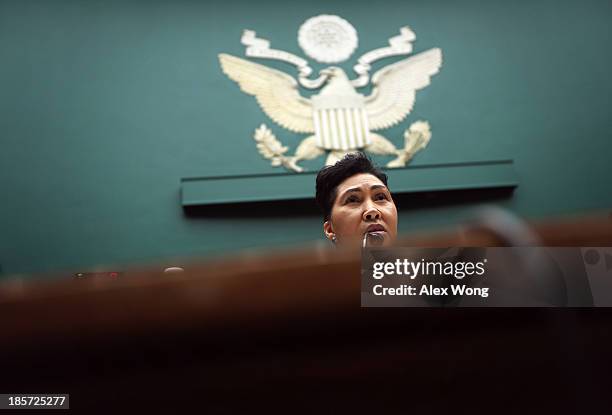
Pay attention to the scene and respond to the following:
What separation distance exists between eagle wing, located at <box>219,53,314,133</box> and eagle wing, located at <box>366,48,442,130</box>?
1.69 feet

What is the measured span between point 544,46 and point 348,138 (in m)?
1.85

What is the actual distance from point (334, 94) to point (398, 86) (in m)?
0.51

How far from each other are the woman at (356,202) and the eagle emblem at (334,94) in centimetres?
276

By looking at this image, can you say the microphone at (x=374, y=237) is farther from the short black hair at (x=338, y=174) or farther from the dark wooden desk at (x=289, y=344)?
the dark wooden desk at (x=289, y=344)

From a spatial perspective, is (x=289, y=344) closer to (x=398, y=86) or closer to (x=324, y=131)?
(x=324, y=131)

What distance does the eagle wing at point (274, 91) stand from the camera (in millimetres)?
4652

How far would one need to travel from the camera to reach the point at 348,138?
4.60 meters

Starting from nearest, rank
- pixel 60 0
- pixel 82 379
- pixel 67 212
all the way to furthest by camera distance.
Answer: pixel 82 379
pixel 67 212
pixel 60 0

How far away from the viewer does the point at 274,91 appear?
15.4 ft

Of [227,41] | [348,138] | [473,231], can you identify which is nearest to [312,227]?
[348,138]

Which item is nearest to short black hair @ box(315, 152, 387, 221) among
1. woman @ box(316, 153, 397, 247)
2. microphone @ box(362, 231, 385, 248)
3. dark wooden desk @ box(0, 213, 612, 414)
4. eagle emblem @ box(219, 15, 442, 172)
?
woman @ box(316, 153, 397, 247)

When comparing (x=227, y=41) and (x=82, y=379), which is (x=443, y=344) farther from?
(x=227, y=41)

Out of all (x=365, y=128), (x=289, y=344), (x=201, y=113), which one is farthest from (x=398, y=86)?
(x=289, y=344)

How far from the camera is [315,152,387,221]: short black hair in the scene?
173 cm
